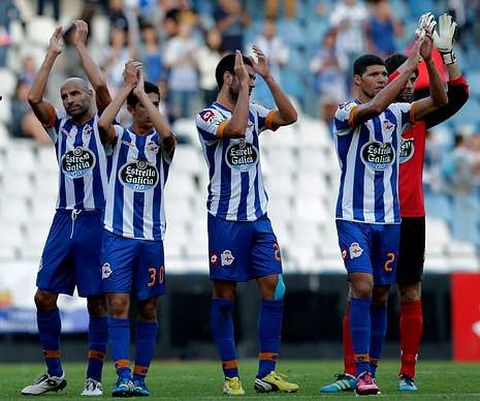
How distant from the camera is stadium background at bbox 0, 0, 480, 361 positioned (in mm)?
17922

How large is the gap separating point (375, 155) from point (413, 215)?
0.92 metres

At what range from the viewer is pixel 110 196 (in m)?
11.0

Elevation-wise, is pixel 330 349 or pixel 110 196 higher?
pixel 110 196

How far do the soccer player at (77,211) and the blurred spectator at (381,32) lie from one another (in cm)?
1283

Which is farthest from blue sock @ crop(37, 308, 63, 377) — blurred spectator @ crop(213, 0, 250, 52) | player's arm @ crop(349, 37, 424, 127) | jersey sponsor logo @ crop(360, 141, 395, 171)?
blurred spectator @ crop(213, 0, 250, 52)

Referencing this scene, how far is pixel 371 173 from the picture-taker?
433 inches

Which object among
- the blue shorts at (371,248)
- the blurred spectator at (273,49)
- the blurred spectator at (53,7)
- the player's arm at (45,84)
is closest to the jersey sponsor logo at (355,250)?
the blue shorts at (371,248)

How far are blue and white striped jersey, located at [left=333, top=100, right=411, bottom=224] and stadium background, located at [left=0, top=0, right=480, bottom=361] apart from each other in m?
5.65

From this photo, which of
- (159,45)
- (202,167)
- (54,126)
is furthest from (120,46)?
(54,126)

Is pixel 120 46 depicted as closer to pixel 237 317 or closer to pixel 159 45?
pixel 159 45

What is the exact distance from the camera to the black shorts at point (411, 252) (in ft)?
38.1

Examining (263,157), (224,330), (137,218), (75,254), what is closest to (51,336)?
(75,254)

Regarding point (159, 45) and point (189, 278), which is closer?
point (189, 278)

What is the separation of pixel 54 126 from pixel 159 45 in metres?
12.2
